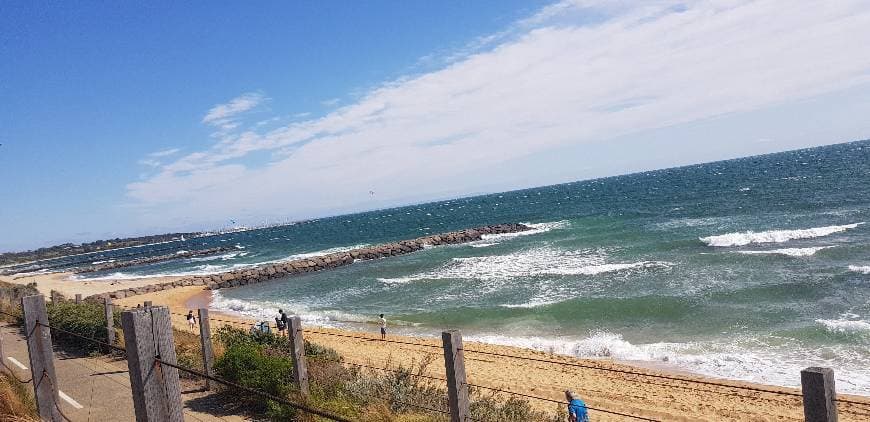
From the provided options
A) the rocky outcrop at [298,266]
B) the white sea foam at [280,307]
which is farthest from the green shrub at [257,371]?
the rocky outcrop at [298,266]

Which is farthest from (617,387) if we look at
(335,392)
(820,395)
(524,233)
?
(524,233)

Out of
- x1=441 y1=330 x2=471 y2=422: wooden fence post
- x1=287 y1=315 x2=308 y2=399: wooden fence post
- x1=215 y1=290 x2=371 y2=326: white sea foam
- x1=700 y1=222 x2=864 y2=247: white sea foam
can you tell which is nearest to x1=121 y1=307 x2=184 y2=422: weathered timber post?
x1=441 y1=330 x2=471 y2=422: wooden fence post

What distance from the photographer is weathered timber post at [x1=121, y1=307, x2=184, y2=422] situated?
10.6ft

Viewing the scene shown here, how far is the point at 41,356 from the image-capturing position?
5.55 meters

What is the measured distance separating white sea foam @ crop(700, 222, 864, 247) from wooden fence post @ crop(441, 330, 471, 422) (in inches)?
1207

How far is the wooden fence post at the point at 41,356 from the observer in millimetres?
5441

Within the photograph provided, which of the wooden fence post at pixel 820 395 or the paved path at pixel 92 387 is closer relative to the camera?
the wooden fence post at pixel 820 395

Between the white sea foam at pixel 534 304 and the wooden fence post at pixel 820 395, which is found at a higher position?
the wooden fence post at pixel 820 395

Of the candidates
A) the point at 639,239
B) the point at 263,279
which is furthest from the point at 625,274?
the point at 263,279

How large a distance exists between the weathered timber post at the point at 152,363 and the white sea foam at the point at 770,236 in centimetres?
3346

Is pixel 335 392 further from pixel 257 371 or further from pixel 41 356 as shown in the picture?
pixel 41 356

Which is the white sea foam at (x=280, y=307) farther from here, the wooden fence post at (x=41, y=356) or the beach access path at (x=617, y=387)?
the wooden fence post at (x=41, y=356)

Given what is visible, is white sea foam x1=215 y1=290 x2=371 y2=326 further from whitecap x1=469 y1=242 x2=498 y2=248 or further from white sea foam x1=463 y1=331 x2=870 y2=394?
whitecap x1=469 y1=242 x2=498 y2=248

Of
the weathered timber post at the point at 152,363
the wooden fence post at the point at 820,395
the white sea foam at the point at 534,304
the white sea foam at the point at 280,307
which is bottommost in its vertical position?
the white sea foam at the point at 534,304
